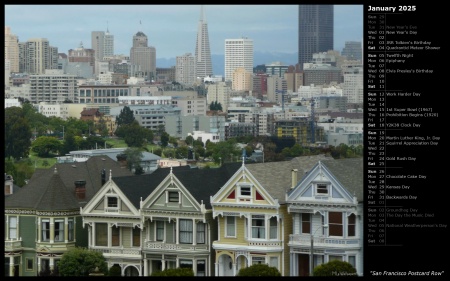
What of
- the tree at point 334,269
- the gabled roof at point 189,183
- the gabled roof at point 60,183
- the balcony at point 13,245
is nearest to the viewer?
the tree at point 334,269

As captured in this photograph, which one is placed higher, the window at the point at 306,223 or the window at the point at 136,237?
the window at the point at 306,223

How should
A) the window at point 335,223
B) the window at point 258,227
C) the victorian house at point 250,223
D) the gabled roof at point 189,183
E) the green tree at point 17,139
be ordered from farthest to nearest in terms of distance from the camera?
the green tree at point 17,139, the gabled roof at point 189,183, the window at point 258,227, the victorian house at point 250,223, the window at point 335,223

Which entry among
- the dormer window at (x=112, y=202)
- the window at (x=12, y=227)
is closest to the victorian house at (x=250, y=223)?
the dormer window at (x=112, y=202)

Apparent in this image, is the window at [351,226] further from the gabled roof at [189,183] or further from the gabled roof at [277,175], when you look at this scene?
the gabled roof at [189,183]

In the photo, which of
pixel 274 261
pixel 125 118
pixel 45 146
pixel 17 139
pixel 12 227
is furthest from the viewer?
pixel 125 118

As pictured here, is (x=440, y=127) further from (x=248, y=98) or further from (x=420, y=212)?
(x=248, y=98)

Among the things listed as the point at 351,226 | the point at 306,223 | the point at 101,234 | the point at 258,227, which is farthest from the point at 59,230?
the point at 351,226

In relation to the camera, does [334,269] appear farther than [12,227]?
No

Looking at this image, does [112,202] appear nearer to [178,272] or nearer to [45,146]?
[178,272]
